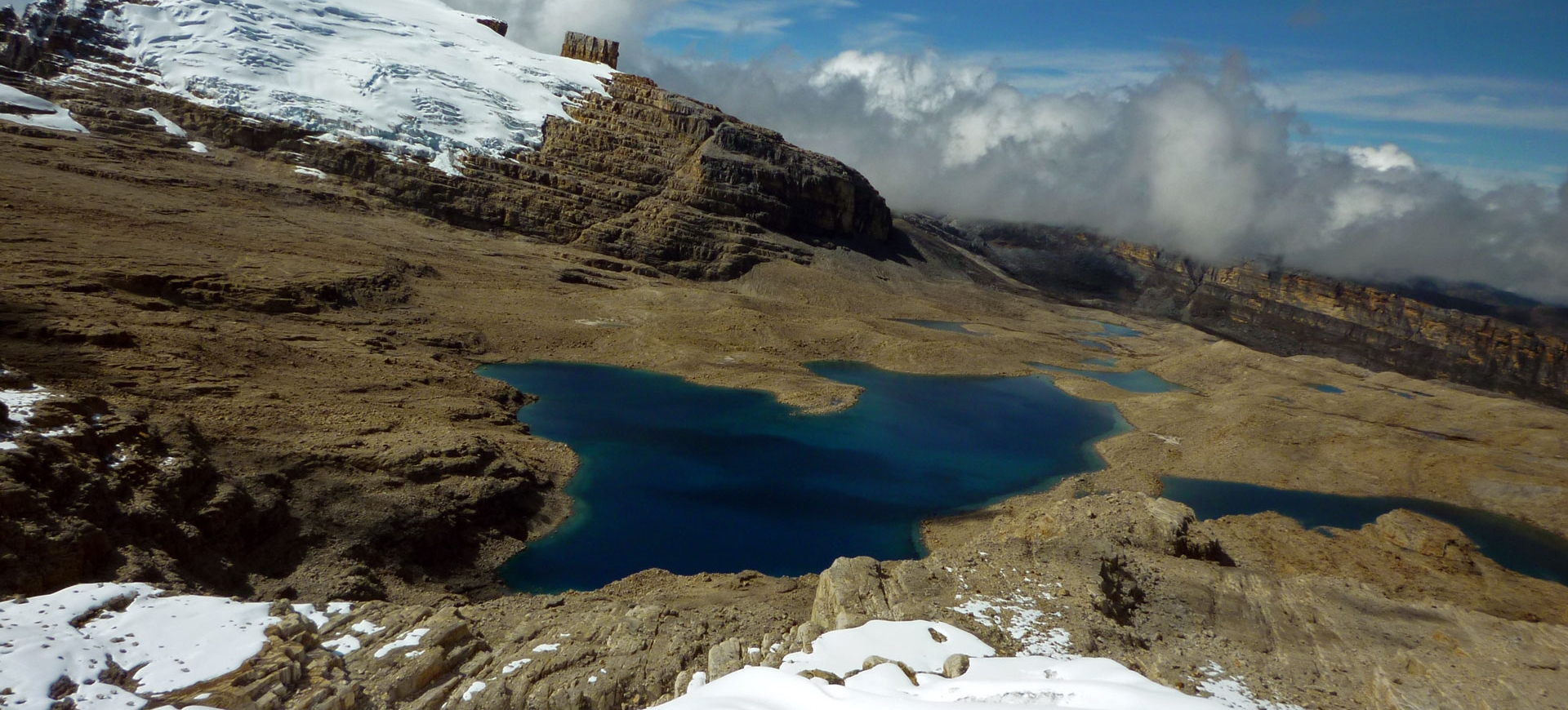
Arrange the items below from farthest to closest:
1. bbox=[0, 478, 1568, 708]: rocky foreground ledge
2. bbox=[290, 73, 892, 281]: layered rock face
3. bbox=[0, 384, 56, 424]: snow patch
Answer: bbox=[290, 73, 892, 281]: layered rock face, bbox=[0, 384, 56, 424]: snow patch, bbox=[0, 478, 1568, 708]: rocky foreground ledge

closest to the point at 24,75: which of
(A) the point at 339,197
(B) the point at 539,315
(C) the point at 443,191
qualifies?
(A) the point at 339,197

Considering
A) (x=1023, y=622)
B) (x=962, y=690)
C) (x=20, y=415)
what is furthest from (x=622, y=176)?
(x=962, y=690)

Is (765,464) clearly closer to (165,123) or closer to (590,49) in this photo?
(165,123)

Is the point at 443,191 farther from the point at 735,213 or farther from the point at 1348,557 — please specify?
the point at 1348,557

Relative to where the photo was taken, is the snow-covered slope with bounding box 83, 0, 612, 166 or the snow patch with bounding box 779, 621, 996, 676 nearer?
the snow patch with bounding box 779, 621, 996, 676

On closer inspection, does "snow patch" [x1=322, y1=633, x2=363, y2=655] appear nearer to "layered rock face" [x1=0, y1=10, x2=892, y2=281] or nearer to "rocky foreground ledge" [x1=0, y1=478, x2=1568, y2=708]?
"rocky foreground ledge" [x1=0, y1=478, x2=1568, y2=708]

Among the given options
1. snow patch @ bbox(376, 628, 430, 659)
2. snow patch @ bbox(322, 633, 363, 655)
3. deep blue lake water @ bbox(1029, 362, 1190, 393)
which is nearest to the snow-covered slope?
deep blue lake water @ bbox(1029, 362, 1190, 393)
